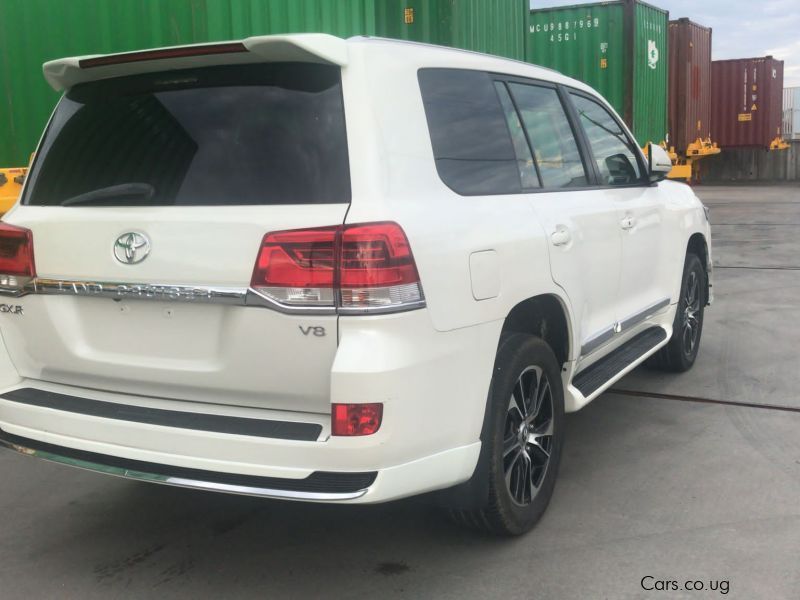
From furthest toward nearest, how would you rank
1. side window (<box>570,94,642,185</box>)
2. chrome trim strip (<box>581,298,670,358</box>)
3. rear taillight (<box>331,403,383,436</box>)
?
side window (<box>570,94,642,185</box>)
chrome trim strip (<box>581,298,670,358</box>)
rear taillight (<box>331,403,383,436</box>)

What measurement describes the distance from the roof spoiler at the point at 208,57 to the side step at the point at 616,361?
1952 millimetres

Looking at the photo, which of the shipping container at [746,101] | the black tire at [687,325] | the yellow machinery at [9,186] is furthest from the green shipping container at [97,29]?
the shipping container at [746,101]

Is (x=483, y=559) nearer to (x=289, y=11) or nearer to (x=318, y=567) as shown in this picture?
(x=318, y=567)

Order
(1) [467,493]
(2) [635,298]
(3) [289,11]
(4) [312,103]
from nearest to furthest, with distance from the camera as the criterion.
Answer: (4) [312,103] < (1) [467,493] < (2) [635,298] < (3) [289,11]

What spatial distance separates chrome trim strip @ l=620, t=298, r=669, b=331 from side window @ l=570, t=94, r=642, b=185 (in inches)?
27.4

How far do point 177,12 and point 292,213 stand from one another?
4.08 m

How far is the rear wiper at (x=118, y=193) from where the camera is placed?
2.95 meters

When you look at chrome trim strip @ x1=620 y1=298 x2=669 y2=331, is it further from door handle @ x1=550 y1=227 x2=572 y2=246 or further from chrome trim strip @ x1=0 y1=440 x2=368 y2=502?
chrome trim strip @ x1=0 y1=440 x2=368 y2=502

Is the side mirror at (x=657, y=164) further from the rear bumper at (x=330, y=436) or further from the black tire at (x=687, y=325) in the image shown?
the rear bumper at (x=330, y=436)

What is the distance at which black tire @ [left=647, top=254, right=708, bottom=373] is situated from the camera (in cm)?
560

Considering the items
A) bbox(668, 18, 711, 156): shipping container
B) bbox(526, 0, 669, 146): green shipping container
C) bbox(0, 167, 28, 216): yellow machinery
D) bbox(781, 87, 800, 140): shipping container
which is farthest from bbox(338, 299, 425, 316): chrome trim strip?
bbox(781, 87, 800, 140): shipping container

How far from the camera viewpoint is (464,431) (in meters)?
2.88

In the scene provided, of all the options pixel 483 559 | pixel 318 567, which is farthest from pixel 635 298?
pixel 318 567

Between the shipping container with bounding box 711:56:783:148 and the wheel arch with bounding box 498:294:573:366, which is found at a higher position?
the shipping container with bounding box 711:56:783:148
